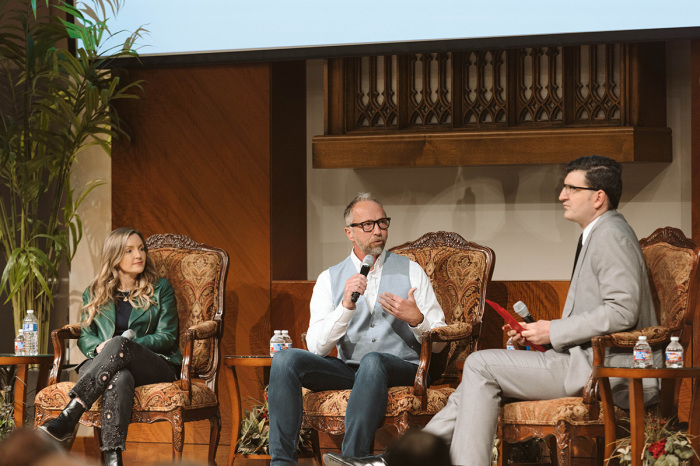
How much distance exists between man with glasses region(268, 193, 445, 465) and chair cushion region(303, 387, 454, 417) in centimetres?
5

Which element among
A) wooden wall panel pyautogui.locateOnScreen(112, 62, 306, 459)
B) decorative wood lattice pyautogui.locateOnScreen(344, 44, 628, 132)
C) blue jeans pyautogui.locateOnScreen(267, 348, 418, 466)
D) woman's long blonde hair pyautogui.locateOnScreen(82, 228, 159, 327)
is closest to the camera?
blue jeans pyautogui.locateOnScreen(267, 348, 418, 466)

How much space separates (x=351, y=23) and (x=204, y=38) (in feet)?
2.73

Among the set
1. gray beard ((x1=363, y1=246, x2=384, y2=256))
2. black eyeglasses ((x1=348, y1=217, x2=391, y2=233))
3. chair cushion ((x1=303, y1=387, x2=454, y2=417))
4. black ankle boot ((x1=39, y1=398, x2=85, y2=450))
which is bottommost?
black ankle boot ((x1=39, y1=398, x2=85, y2=450))

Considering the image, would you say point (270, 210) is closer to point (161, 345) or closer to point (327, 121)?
point (327, 121)

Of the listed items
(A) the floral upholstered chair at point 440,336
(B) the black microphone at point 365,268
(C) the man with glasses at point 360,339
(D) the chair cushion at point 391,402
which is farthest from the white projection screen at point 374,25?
(D) the chair cushion at point 391,402

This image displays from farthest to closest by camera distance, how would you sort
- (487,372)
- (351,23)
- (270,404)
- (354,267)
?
1. (351,23)
2. (354,267)
3. (270,404)
4. (487,372)

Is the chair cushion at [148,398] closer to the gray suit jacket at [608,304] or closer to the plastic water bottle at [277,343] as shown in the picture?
the plastic water bottle at [277,343]

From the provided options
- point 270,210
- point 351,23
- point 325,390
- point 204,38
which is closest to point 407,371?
point 325,390

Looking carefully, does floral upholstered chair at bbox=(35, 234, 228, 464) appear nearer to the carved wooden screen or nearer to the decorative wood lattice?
the carved wooden screen

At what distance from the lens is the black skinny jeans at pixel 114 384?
370cm

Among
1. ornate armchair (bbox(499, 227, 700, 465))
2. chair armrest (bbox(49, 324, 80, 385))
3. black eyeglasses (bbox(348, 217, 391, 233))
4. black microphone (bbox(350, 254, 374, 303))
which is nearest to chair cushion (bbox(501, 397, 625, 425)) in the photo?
ornate armchair (bbox(499, 227, 700, 465))

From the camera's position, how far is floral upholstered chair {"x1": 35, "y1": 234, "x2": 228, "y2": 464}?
384 centimetres

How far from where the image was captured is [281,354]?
3553mm

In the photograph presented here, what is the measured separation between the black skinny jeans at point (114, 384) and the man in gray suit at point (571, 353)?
1.04 meters
